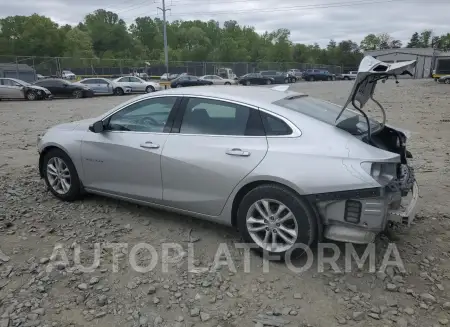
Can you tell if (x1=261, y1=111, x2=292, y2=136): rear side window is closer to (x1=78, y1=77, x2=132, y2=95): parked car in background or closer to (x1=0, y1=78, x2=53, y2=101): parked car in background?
(x1=0, y1=78, x2=53, y2=101): parked car in background

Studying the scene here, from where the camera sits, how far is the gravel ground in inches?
111

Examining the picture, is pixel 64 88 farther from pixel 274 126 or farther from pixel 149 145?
pixel 274 126

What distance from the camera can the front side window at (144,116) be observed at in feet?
13.3

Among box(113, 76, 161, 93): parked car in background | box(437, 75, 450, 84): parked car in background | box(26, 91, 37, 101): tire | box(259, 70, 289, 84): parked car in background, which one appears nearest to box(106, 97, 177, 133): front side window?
box(26, 91, 37, 101): tire

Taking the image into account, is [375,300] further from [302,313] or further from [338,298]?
[302,313]

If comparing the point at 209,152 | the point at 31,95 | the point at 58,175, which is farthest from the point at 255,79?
the point at 209,152

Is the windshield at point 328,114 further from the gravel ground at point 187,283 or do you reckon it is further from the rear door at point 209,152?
the gravel ground at point 187,283

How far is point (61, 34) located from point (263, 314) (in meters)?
84.3

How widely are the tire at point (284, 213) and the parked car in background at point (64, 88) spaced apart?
2366 centimetres

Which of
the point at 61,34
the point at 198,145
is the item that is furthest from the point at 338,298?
the point at 61,34

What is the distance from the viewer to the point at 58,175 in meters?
4.82

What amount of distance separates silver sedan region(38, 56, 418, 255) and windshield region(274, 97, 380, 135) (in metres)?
0.02

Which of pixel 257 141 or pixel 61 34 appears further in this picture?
pixel 61 34

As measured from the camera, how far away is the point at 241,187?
3.46m
